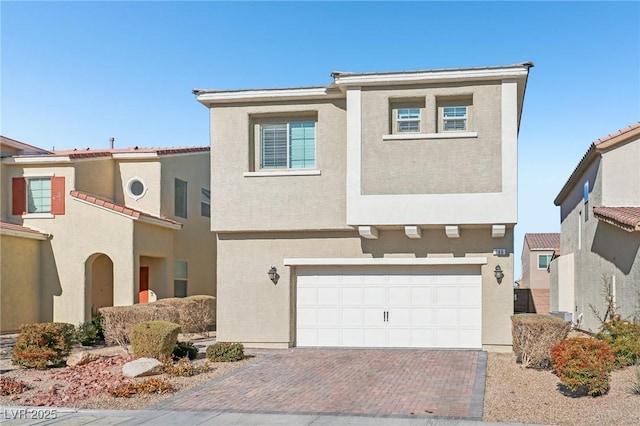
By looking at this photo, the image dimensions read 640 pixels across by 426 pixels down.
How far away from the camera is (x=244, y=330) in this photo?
18219 mm

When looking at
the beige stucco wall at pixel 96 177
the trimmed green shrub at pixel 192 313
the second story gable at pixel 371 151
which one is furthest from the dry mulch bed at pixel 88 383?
the beige stucco wall at pixel 96 177

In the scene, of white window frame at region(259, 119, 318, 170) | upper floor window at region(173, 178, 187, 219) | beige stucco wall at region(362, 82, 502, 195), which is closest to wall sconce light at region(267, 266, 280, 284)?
white window frame at region(259, 119, 318, 170)

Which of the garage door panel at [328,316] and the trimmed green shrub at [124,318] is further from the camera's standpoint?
the garage door panel at [328,316]

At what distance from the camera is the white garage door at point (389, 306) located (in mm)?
17453

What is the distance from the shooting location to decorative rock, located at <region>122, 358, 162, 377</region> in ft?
44.9

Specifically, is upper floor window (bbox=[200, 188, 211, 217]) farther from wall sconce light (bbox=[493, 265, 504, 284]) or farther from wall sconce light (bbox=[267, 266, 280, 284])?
wall sconce light (bbox=[493, 265, 504, 284])

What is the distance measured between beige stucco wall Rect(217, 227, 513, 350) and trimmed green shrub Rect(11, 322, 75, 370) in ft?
14.1

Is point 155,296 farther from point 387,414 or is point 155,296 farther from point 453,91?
point 387,414

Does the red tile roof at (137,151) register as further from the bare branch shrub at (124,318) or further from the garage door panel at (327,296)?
the garage door panel at (327,296)

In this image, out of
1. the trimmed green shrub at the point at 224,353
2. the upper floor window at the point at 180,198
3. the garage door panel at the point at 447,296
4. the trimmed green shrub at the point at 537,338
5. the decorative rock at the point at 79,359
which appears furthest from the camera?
the upper floor window at the point at 180,198

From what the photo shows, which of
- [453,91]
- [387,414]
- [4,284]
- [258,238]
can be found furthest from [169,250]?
[387,414]

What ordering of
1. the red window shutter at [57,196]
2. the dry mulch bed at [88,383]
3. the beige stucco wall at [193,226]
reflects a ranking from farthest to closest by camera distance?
the beige stucco wall at [193,226]
the red window shutter at [57,196]
the dry mulch bed at [88,383]

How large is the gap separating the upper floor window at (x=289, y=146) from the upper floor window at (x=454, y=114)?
3423mm

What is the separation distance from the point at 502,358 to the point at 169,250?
13556 mm
